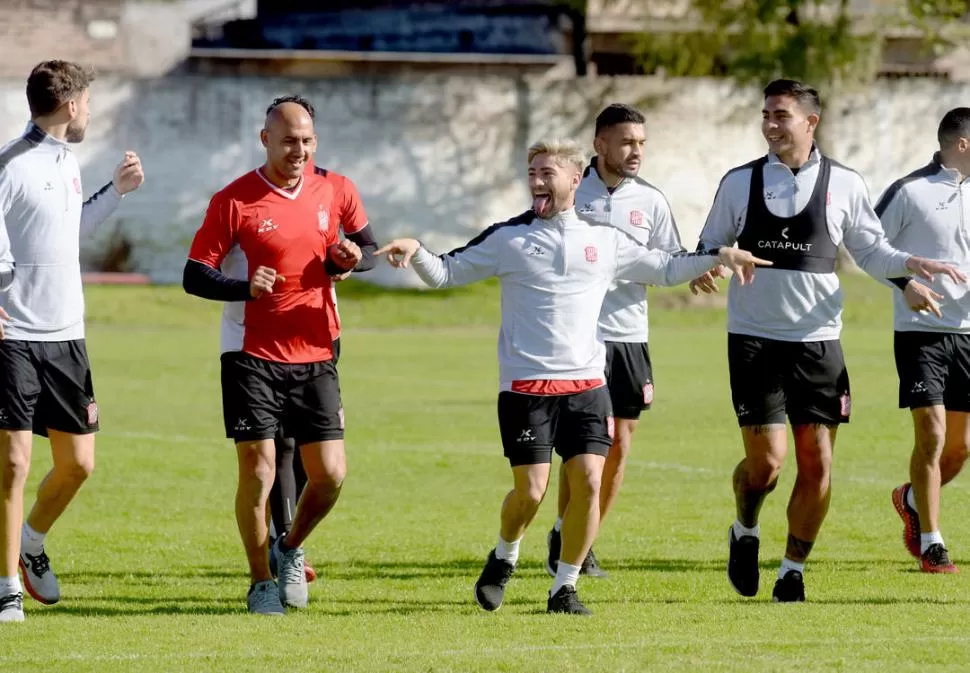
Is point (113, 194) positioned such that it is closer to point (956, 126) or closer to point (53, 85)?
point (53, 85)

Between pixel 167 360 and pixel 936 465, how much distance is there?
1735cm

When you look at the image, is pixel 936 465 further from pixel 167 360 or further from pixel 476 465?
pixel 167 360

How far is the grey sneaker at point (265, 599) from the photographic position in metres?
9.10

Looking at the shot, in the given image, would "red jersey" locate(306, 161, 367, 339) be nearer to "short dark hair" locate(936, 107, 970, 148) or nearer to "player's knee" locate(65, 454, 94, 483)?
"player's knee" locate(65, 454, 94, 483)

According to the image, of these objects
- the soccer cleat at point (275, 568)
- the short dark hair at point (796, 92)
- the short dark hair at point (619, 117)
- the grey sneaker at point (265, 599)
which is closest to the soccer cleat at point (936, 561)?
the short dark hair at point (796, 92)

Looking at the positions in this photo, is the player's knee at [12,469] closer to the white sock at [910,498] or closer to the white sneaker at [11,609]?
the white sneaker at [11,609]

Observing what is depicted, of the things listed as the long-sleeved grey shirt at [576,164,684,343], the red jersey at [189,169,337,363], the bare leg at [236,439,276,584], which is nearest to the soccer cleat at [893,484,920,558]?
the long-sleeved grey shirt at [576,164,684,343]

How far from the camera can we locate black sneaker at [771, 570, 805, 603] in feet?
30.7

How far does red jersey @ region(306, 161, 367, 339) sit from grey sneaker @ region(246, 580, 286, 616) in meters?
1.28

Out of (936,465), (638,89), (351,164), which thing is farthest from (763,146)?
(936,465)

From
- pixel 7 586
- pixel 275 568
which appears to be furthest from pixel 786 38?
pixel 7 586

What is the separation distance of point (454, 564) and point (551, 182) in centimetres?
274

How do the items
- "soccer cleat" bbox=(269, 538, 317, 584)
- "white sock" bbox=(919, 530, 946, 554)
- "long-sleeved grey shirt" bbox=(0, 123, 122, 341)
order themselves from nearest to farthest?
"long-sleeved grey shirt" bbox=(0, 123, 122, 341)
"soccer cleat" bbox=(269, 538, 317, 584)
"white sock" bbox=(919, 530, 946, 554)

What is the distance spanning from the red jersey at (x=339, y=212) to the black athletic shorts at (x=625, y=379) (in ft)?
5.86
